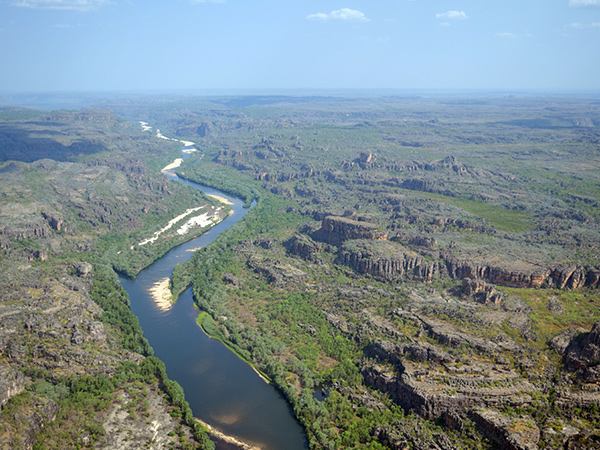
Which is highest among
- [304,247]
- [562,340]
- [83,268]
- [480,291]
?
[304,247]

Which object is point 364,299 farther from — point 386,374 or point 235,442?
point 235,442

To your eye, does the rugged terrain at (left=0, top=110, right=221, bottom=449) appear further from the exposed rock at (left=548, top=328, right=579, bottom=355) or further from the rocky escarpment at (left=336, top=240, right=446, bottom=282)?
the exposed rock at (left=548, top=328, right=579, bottom=355)

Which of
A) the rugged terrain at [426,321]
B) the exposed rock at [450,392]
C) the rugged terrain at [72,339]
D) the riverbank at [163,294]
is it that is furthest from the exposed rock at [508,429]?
the riverbank at [163,294]

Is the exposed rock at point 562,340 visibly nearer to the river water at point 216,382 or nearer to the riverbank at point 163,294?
the river water at point 216,382

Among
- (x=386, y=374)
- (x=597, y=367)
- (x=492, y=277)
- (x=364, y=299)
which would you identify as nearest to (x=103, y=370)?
(x=386, y=374)

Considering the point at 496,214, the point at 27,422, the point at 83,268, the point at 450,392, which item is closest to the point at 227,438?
the point at 27,422

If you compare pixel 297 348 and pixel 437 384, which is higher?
pixel 437 384

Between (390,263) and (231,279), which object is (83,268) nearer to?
(231,279)

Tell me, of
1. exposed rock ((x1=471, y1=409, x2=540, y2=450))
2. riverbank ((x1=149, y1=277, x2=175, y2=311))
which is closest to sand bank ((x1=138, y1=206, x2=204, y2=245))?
riverbank ((x1=149, y1=277, x2=175, y2=311))
